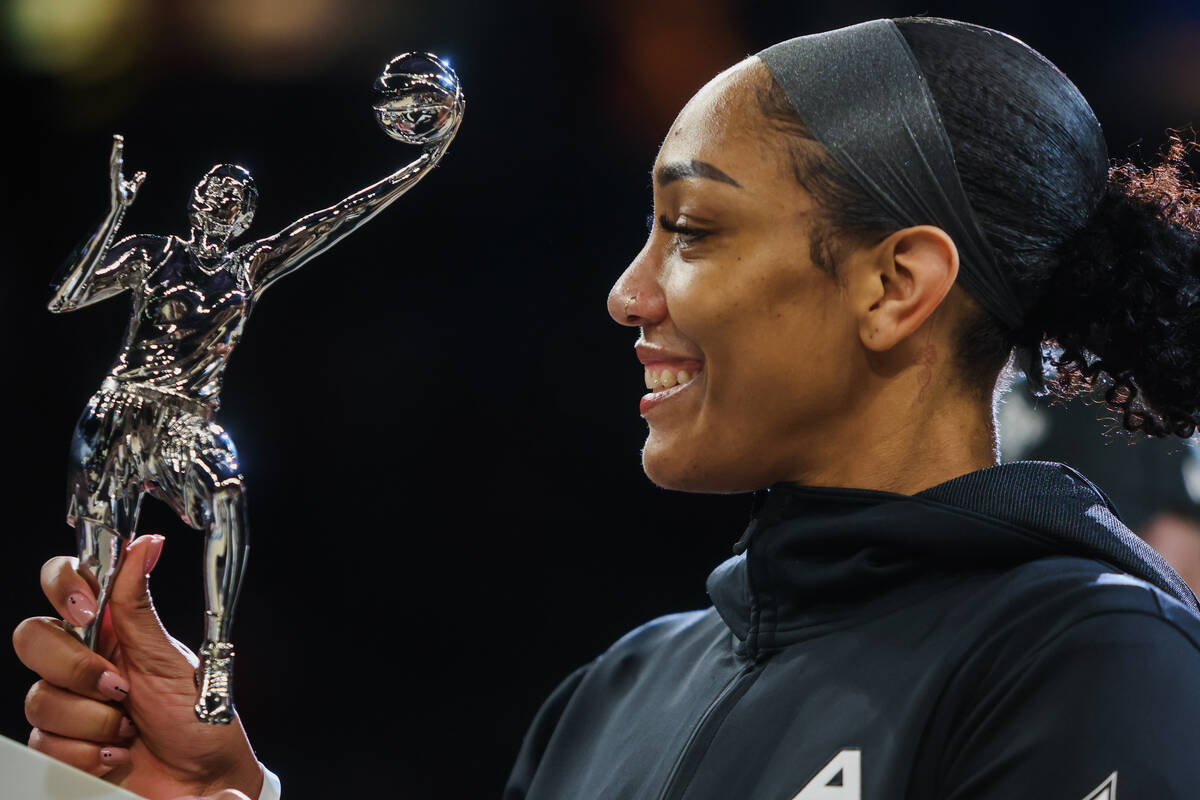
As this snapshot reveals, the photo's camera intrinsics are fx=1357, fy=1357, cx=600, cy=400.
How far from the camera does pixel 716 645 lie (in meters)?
1.23

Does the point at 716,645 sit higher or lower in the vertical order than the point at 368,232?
lower

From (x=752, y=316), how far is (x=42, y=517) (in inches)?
42.2

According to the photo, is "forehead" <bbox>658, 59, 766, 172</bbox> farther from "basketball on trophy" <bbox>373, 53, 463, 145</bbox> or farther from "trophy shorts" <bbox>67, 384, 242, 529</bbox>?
"trophy shorts" <bbox>67, 384, 242, 529</bbox>

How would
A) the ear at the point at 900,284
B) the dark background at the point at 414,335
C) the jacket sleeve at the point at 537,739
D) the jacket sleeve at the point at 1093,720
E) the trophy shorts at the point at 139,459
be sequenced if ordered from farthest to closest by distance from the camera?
the dark background at the point at 414,335, the jacket sleeve at the point at 537,739, the ear at the point at 900,284, the trophy shorts at the point at 139,459, the jacket sleeve at the point at 1093,720

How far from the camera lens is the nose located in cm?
113

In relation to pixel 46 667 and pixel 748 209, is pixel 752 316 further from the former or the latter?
pixel 46 667

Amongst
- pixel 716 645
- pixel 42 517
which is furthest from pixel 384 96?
pixel 42 517

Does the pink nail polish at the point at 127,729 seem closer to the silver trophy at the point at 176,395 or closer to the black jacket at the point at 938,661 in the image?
the silver trophy at the point at 176,395

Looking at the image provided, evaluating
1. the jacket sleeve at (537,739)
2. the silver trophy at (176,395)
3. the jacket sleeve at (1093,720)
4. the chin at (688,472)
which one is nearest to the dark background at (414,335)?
the jacket sleeve at (537,739)

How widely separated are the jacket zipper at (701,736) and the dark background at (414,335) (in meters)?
0.92

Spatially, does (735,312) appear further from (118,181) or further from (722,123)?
(118,181)

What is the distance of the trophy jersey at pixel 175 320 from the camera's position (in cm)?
97

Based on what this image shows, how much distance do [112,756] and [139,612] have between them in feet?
0.36

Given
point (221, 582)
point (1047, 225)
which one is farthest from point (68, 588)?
point (1047, 225)
